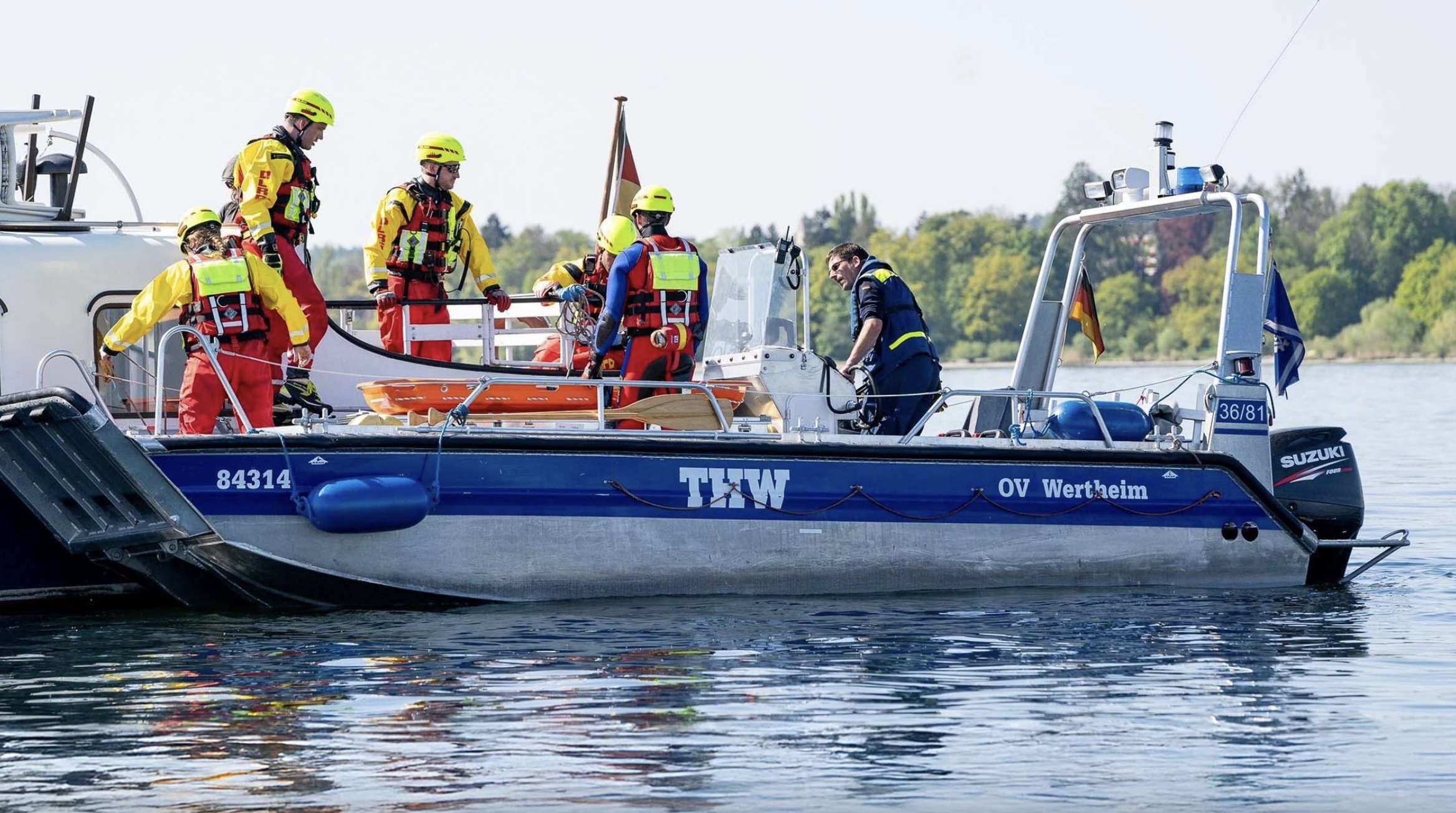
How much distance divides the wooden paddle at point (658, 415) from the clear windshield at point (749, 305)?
72cm

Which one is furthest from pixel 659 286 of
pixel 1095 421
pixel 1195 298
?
pixel 1195 298

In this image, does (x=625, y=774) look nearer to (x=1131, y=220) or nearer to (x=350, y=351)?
(x=350, y=351)

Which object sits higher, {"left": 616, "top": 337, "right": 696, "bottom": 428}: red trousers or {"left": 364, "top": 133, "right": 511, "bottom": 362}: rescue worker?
{"left": 364, "top": 133, "right": 511, "bottom": 362}: rescue worker

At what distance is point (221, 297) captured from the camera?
10.0 m

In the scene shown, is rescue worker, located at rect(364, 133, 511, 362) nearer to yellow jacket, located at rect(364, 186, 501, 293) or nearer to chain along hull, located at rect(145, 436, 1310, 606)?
yellow jacket, located at rect(364, 186, 501, 293)

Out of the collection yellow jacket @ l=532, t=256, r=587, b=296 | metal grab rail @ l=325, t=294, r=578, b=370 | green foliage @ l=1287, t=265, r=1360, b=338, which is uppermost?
green foliage @ l=1287, t=265, r=1360, b=338

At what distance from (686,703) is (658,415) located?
2609 millimetres

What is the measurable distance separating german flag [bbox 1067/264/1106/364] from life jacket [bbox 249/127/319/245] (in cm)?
464

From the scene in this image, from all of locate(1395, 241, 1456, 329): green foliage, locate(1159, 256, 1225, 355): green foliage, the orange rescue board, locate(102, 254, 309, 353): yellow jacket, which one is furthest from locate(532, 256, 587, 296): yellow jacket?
locate(1395, 241, 1456, 329): green foliage

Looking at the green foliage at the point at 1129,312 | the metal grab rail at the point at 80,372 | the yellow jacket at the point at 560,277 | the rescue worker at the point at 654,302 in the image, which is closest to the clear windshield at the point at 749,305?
the rescue worker at the point at 654,302

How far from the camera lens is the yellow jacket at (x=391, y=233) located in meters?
11.7

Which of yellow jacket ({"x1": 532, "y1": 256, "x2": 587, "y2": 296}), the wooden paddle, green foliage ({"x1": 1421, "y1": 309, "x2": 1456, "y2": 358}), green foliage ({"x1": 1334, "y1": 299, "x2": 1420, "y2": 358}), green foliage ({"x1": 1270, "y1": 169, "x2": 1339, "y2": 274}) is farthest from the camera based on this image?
green foliage ({"x1": 1270, "y1": 169, "x2": 1339, "y2": 274})

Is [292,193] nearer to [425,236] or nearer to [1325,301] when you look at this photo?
[425,236]

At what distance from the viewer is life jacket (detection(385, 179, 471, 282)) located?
1175 centimetres
